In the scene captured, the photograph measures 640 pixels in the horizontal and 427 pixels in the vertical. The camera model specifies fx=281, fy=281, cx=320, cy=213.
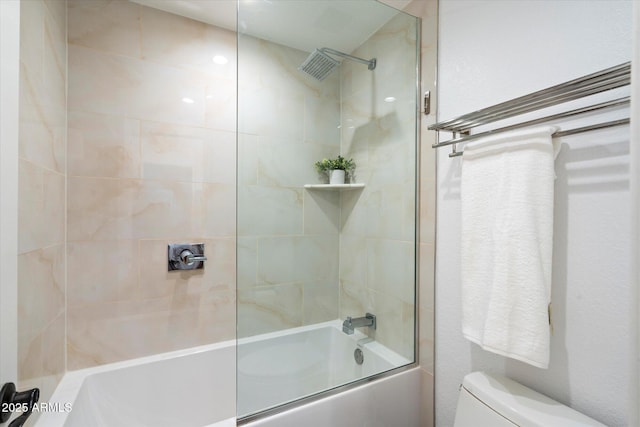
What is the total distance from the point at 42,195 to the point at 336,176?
1.17 metres

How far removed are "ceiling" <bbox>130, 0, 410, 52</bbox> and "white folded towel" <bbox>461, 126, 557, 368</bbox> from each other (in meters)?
0.82

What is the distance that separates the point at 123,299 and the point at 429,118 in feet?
5.74

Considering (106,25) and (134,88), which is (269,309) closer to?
(134,88)

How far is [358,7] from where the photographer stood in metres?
1.32

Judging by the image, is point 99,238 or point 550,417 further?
point 99,238

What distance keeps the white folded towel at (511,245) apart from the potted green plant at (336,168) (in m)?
0.59

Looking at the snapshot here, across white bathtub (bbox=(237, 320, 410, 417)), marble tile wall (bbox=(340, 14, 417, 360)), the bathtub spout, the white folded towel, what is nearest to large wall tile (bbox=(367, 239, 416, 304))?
marble tile wall (bbox=(340, 14, 417, 360))

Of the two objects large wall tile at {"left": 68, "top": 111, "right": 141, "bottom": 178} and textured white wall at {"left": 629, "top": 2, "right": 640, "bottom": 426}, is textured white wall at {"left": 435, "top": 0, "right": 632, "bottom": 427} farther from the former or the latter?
large wall tile at {"left": 68, "top": 111, "right": 141, "bottom": 178}

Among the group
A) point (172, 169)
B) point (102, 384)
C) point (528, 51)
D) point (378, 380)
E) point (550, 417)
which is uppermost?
point (528, 51)

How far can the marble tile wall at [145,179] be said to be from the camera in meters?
1.36

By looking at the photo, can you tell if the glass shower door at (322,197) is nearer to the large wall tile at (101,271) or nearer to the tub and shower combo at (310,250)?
the tub and shower combo at (310,250)

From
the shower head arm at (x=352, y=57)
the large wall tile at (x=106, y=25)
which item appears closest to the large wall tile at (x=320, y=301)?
the shower head arm at (x=352, y=57)

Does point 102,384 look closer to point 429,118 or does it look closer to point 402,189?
point 402,189

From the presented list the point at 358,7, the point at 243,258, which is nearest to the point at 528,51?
the point at 358,7
